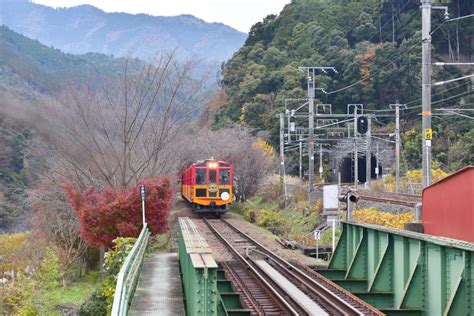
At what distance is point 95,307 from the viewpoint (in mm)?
16625

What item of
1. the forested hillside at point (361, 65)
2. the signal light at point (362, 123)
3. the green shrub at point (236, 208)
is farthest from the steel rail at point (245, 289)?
the forested hillside at point (361, 65)

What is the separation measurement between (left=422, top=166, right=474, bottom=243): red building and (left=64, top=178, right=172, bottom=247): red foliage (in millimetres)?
10444

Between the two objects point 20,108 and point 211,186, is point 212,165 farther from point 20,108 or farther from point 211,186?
point 20,108

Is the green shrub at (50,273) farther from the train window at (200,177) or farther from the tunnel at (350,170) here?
the tunnel at (350,170)

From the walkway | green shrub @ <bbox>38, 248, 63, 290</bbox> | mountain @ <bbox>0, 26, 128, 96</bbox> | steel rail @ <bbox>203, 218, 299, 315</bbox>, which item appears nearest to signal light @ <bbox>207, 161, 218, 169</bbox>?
mountain @ <bbox>0, 26, 128, 96</bbox>

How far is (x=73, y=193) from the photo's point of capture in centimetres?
2211

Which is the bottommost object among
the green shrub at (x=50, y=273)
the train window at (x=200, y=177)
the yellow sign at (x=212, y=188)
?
A: the green shrub at (x=50, y=273)

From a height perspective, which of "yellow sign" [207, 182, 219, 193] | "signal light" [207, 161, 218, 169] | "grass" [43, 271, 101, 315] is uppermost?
"signal light" [207, 161, 218, 169]

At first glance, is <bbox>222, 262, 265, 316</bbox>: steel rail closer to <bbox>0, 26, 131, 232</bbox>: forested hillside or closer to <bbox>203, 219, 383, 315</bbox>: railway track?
<bbox>203, 219, 383, 315</bbox>: railway track

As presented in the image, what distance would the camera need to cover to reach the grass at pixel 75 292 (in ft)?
73.5

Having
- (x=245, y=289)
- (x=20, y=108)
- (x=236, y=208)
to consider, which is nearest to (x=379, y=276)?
(x=245, y=289)

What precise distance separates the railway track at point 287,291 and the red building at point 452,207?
182 centimetres

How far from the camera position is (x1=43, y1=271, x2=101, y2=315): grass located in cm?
2240

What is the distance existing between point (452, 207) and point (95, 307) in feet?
28.5
